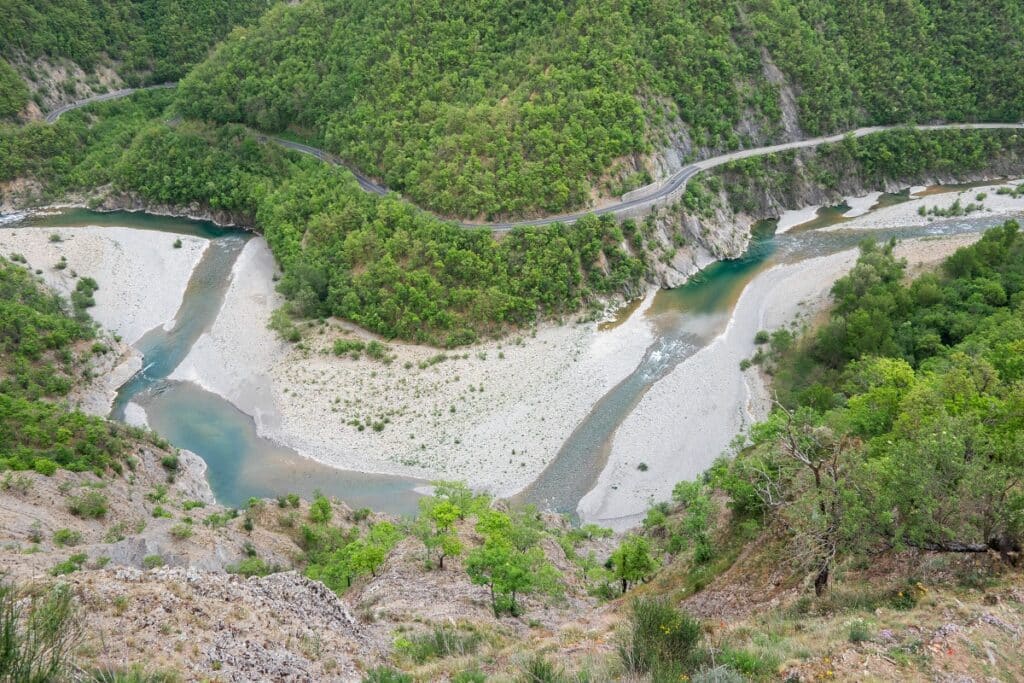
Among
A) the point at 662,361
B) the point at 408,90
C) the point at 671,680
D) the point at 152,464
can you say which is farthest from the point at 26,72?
the point at 671,680

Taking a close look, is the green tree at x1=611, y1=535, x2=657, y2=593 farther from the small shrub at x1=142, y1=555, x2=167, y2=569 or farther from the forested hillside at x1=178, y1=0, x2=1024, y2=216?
the forested hillside at x1=178, y1=0, x2=1024, y2=216

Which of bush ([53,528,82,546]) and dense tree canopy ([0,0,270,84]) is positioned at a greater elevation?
dense tree canopy ([0,0,270,84])

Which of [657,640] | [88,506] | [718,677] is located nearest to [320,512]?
[88,506]

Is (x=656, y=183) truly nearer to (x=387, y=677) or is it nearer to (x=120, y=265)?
(x=120, y=265)

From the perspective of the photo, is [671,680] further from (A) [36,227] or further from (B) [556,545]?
(A) [36,227]

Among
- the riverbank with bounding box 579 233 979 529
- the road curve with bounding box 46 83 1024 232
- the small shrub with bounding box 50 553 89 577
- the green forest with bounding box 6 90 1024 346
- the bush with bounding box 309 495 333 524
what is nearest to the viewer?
the small shrub with bounding box 50 553 89 577

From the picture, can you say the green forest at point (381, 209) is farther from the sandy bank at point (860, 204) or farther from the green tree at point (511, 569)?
the green tree at point (511, 569)

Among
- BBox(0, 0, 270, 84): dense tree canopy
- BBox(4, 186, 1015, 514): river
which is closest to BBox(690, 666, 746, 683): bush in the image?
BBox(4, 186, 1015, 514): river
